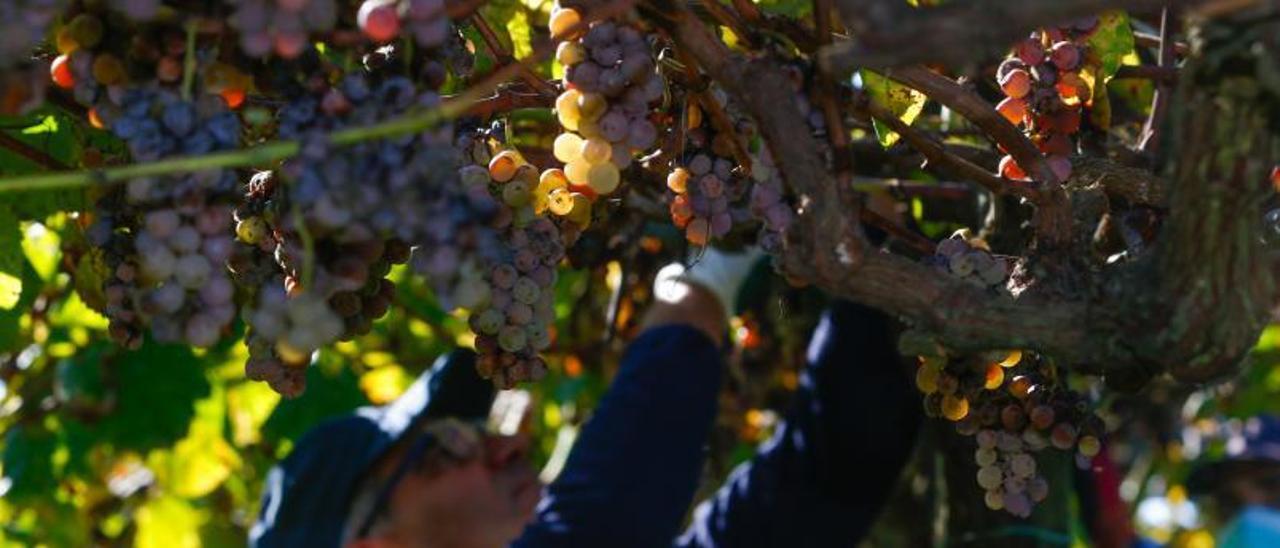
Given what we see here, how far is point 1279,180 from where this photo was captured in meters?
1.50

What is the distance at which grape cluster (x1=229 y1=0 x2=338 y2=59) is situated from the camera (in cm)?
98

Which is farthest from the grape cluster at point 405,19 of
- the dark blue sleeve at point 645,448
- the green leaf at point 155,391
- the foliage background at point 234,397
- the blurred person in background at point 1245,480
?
the blurred person in background at point 1245,480

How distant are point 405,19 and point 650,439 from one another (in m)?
1.82

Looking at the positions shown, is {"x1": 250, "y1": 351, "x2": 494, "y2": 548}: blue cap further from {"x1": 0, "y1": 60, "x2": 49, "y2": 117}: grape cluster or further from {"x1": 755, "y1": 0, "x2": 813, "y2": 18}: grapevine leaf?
{"x1": 0, "y1": 60, "x2": 49, "y2": 117}: grape cluster

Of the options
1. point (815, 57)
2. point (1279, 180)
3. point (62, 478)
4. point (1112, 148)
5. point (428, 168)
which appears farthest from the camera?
point (62, 478)

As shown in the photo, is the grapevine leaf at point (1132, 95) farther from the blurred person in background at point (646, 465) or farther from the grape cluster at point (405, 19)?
the grape cluster at point (405, 19)

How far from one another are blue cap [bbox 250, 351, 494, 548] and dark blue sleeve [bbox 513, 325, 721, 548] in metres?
0.28

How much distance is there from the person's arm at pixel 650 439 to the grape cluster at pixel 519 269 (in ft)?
4.41

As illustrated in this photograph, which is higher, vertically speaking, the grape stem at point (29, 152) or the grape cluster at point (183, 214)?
the grape cluster at point (183, 214)

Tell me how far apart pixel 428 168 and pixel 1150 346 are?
16.8 inches

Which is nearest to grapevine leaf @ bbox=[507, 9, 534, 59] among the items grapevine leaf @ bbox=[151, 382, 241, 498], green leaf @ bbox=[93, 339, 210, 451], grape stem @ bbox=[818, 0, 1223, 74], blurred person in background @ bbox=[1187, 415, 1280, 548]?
grape stem @ bbox=[818, 0, 1223, 74]

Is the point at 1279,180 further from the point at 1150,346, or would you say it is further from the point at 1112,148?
the point at 1150,346

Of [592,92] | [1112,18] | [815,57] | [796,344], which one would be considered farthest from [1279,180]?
[796,344]

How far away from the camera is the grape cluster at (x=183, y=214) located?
3.38 ft
